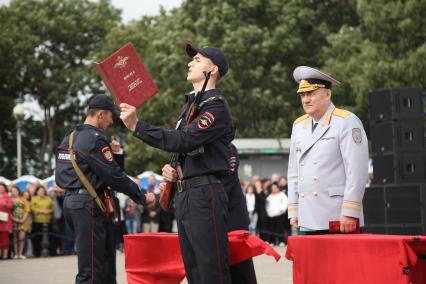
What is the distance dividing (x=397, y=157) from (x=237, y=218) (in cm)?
931

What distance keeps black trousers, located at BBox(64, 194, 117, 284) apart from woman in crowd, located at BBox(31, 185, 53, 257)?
50.6ft

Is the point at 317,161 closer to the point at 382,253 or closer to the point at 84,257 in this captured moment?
the point at 382,253

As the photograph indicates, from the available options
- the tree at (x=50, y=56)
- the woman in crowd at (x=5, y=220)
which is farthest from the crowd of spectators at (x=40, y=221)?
the tree at (x=50, y=56)

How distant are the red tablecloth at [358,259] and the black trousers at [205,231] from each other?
0.47m

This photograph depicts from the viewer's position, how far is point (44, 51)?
195 ft

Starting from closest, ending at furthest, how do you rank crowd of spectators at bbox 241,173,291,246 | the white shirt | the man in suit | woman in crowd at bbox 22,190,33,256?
the man in suit
woman in crowd at bbox 22,190,33,256
the white shirt
crowd of spectators at bbox 241,173,291,246

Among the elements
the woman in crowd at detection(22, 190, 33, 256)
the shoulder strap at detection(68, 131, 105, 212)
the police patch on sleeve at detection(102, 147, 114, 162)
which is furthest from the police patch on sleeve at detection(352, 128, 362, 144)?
the woman in crowd at detection(22, 190, 33, 256)

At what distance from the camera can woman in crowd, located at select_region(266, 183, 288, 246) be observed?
2756cm

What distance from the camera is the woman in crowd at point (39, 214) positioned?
963 inches

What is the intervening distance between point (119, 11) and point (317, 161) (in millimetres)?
58911

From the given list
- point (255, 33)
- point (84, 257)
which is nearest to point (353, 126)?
point (84, 257)

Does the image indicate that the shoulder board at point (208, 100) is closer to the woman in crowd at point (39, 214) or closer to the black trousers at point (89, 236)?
the black trousers at point (89, 236)

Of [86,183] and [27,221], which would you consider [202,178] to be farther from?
[27,221]

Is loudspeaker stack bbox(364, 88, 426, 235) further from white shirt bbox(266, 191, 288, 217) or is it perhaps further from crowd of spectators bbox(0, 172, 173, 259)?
white shirt bbox(266, 191, 288, 217)
